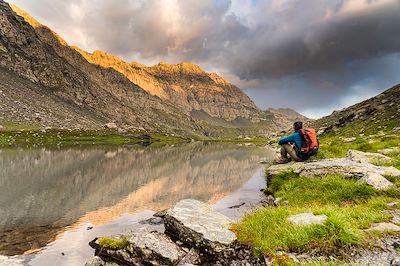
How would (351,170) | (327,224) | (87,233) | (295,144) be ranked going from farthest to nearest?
1. (295,144)
2. (87,233)
3. (351,170)
4. (327,224)

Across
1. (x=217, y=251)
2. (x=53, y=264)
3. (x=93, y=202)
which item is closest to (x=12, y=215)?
(x=93, y=202)

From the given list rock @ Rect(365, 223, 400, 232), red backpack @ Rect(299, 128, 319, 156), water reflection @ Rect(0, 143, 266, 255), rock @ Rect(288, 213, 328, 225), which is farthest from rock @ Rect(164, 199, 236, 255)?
red backpack @ Rect(299, 128, 319, 156)

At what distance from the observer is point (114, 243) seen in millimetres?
13109

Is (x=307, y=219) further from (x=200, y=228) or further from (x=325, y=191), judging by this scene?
(x=325, y=191)

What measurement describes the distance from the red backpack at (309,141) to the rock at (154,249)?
13632 mm

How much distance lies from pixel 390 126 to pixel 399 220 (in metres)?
67.0

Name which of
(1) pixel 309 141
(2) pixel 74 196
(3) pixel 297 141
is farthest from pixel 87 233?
(1) pixel 309 141

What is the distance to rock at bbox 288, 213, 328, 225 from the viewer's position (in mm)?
10914

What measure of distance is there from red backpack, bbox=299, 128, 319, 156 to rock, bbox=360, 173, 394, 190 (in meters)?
6.28

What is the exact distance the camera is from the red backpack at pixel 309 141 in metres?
23.1

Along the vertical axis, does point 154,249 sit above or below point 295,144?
Answer: below

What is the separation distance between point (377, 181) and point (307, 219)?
6993mm

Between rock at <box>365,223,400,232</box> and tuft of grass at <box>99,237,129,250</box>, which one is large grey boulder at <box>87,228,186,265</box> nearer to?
tuft of grass at <box>99,237,129,250</box>

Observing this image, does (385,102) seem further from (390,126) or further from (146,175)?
(146,175)
